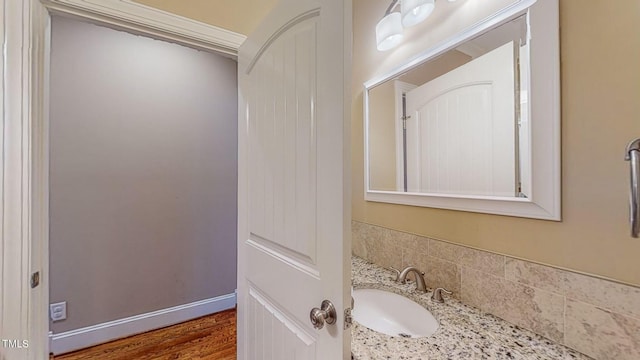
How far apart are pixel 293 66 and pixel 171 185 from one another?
1737mm

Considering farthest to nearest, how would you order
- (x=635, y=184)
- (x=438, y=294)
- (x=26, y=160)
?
(x=438, y=294), (x=26, y=160), (x=635, y=184)

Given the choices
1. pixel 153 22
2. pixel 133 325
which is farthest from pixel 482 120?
pixel 133 325

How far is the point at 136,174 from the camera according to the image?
197cm

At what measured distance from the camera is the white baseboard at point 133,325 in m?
1.75

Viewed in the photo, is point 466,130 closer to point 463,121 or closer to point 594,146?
point 463,121

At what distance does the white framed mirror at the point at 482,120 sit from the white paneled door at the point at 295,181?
61 centimetres

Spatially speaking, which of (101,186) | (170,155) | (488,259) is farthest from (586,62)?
(101,186)

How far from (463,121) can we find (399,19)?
23.1 inches

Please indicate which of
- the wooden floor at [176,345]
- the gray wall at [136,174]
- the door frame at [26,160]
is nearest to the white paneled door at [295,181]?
the door frame at [26,160]

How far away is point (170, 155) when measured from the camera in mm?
2096

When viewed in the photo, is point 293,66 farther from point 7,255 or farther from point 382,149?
point 7,255

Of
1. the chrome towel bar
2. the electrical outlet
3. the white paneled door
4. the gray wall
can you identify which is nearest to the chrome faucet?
the white paneled door

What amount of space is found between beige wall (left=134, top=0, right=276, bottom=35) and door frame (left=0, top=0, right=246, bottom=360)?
0.20 metres

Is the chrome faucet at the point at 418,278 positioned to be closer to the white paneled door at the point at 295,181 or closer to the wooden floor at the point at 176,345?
the white paneled door at the point at 295,181
